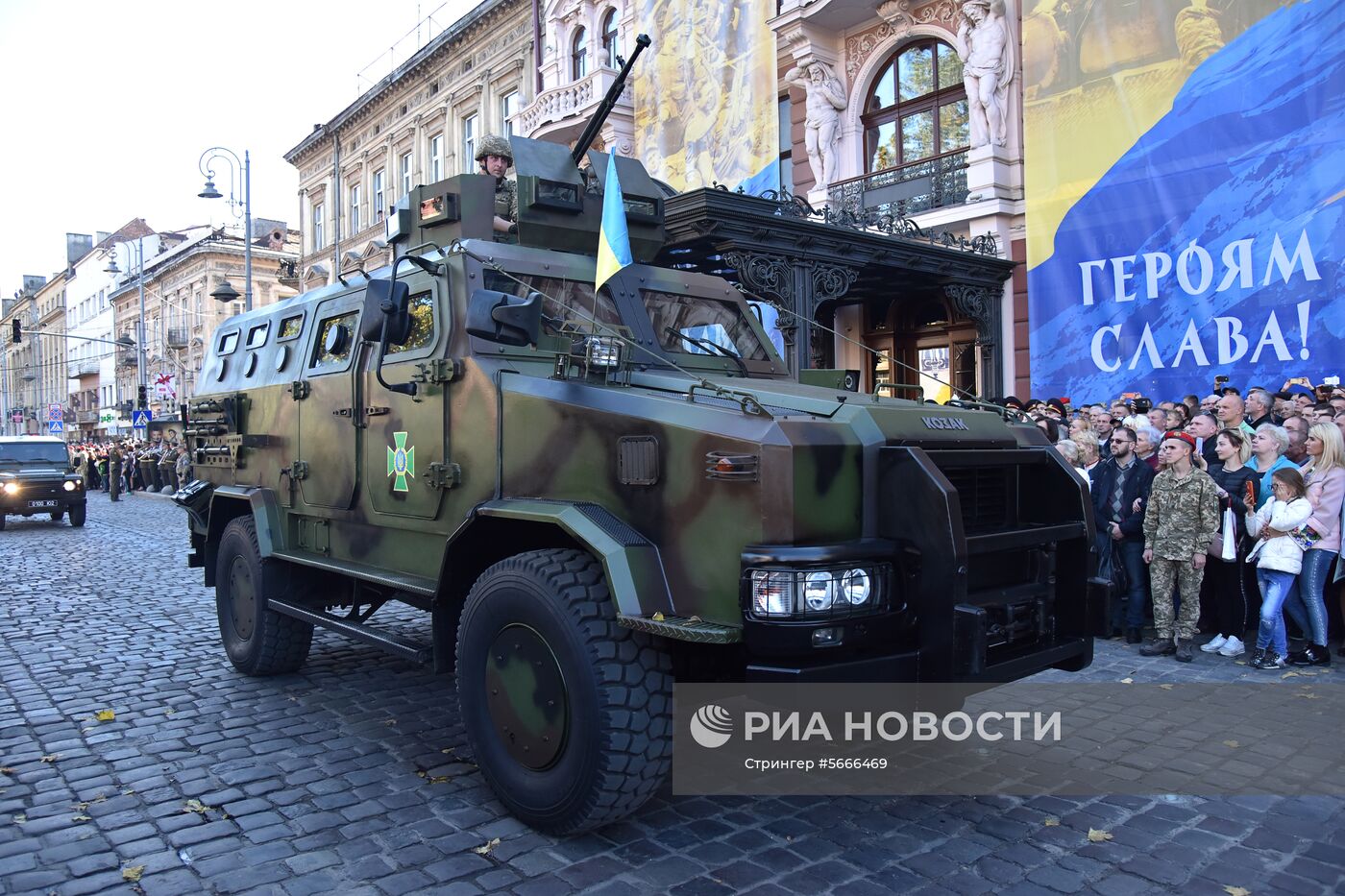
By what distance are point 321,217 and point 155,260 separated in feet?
90.3

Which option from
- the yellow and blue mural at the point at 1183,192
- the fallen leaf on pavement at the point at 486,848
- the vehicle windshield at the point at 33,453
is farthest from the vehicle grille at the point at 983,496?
the vehicle windshield at the point at 33,453

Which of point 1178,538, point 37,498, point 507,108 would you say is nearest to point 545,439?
point 1178,538

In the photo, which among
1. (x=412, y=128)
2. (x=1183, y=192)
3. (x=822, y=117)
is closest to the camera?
(x=1183, y=192)

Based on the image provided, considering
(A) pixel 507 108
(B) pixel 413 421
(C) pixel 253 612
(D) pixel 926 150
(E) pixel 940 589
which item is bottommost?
(C) pixel 253 612

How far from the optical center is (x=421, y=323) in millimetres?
5051

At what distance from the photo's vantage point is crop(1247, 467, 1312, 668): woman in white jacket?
267 inches

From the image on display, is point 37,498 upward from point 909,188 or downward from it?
downward

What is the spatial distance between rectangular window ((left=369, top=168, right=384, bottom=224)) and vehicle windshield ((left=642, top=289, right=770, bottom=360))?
30281mm

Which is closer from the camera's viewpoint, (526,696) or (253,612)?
(526,696)

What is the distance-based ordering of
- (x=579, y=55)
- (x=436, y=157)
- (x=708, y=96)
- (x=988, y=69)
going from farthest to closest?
1. (x=436, y=157)
2. (x=579, y=55)
3. (x=708, y=96)
4. (x=988, y=69)

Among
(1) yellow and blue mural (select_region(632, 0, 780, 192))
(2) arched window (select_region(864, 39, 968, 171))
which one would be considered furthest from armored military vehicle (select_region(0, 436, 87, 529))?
(2) arched window (select_region(864, 39, 968, 171))

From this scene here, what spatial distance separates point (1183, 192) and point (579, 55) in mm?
14740

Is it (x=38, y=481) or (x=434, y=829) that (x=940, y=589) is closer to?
(x=434, y=829)

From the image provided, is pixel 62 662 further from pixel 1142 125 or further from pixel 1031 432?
pixel 1142 125
